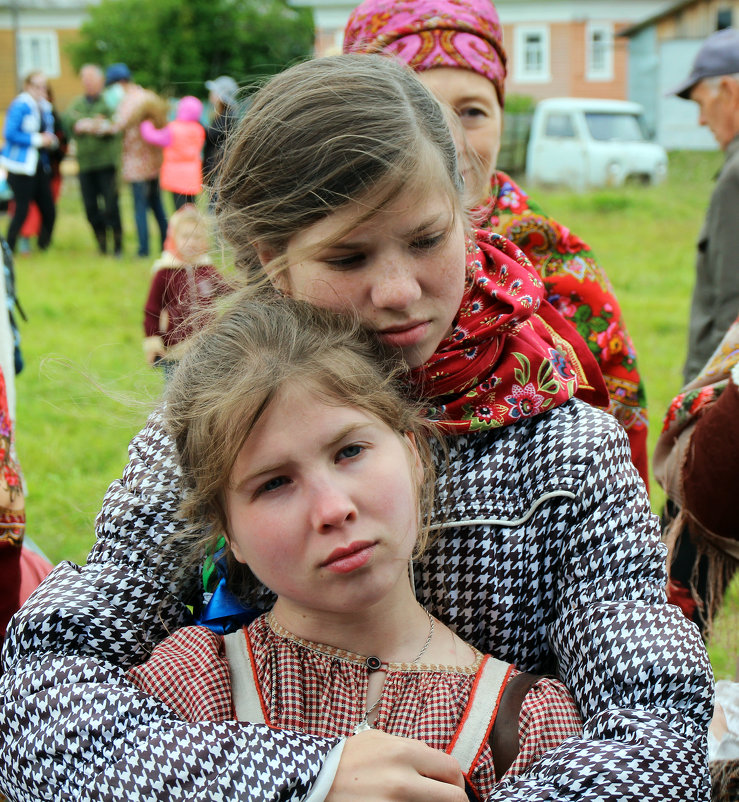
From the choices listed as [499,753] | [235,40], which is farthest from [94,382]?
[235,40]

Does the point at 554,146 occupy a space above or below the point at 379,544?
below

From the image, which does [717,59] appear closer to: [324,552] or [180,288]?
[180,288]

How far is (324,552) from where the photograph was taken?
4.54 feet

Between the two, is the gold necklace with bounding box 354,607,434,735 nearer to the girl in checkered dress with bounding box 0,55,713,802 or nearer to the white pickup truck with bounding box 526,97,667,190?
the girl in checkered dress with bounding box 0,55,713,802

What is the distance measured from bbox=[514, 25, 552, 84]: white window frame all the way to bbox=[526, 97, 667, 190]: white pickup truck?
40.4 ft

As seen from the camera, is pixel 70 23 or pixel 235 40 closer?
pixel 235 40

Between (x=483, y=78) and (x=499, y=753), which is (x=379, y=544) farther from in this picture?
(x=483, y=78)

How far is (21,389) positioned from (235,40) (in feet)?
76.8

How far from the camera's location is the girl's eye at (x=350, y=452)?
4.76ft

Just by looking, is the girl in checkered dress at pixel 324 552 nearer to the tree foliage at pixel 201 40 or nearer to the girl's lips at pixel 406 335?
the girl's lips at pixel 406 335

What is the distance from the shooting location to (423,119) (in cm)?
160

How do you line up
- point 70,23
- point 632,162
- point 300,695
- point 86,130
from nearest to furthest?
point 300,695, point 86,130, point 632,162, point 70,23

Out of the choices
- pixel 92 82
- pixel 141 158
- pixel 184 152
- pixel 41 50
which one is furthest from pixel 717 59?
pixel 41 50

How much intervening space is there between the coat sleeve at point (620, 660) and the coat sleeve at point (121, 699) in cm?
35
